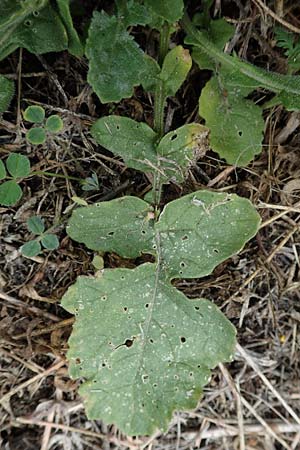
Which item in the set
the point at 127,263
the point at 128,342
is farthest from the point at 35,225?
the point at 128,342

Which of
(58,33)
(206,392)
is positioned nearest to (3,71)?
(58,33)

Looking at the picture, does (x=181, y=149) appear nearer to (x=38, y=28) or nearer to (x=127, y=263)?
(x=127, y=263)

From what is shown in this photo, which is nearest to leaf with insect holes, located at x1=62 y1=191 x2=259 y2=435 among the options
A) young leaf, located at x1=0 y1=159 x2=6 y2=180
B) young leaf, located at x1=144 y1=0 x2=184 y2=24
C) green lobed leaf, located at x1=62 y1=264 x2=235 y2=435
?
green lobed leaf, located at x1=62 y1=264 x2=235 y2=435

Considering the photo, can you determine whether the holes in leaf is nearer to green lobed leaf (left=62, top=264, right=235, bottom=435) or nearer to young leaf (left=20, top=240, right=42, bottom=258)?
green lobed leaf (left=62, top=264, right=235, bottom=435)

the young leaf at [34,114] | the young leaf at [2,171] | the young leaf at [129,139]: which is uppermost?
the young leaf at [34,114]

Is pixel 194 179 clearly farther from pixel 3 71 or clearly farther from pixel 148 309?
pixel 3 71

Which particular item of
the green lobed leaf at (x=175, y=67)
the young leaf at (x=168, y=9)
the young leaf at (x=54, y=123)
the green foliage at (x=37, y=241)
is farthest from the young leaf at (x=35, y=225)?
the young leaf at (x=168, y=9)

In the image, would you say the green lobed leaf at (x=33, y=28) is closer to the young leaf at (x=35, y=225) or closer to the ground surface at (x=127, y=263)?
the ground surface at (x=127, y=263)

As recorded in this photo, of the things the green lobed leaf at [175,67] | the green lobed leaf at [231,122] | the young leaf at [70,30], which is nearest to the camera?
the young leaf at [70,30]
